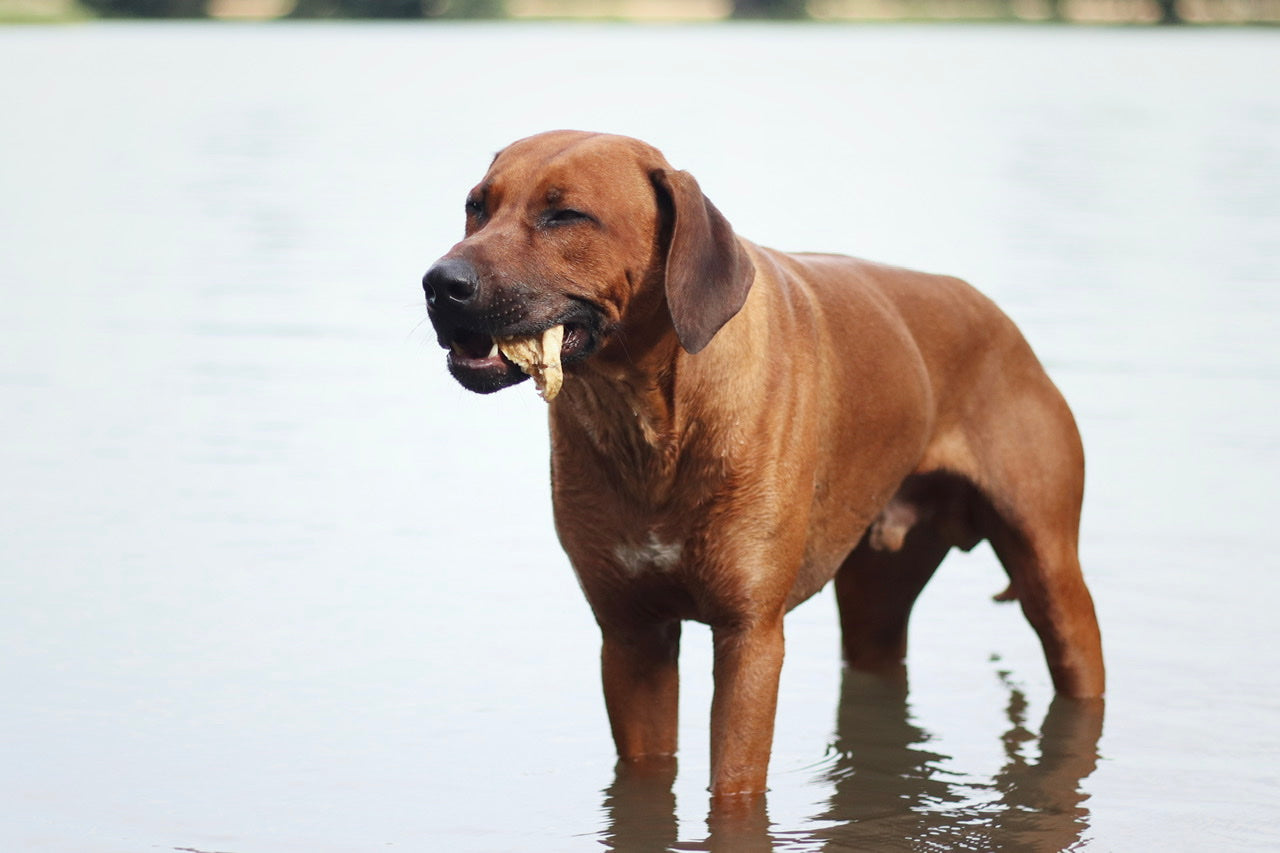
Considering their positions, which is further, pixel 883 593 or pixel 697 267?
pixel 883 593

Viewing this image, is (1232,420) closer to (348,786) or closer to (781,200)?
(348,786)

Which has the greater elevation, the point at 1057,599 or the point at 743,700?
the point at 743,700

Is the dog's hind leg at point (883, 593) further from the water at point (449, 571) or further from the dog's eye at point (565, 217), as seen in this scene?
the dog's eye at point (565, 217)

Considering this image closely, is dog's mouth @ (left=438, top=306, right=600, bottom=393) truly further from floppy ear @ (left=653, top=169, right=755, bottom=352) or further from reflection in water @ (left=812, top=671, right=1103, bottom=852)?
reflection in water @ (left=812, top=671, right=1103, bottom=852)

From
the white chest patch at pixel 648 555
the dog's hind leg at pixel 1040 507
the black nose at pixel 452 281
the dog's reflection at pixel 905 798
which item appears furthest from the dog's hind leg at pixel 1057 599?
the black nose at pixel 452 281

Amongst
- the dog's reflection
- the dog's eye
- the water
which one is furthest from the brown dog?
the water

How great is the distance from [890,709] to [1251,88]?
38986mm

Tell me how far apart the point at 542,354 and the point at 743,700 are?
1.03 metres

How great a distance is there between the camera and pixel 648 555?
15.8ft

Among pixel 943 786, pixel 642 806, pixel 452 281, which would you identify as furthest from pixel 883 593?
pixel 452 281

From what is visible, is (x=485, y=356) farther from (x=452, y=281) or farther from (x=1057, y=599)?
(x=1057, y=599)

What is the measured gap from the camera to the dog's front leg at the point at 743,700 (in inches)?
192

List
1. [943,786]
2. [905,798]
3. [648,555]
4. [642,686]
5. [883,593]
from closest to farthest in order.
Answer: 1. [648,555]
2. [642,686]
3. [905,798]
4. [943,786]
5. [883,593]

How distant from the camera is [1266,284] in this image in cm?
1537
